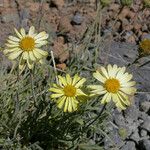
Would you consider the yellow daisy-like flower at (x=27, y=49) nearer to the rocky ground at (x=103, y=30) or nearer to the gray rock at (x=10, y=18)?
the rocky ground at (x=103, y=30)

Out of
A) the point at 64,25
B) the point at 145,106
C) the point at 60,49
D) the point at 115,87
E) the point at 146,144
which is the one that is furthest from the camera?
the point at 64,25

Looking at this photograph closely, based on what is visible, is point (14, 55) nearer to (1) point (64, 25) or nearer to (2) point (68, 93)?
(2) point (68, 93)

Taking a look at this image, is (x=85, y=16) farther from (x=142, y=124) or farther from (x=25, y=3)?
(x=142, y=124)

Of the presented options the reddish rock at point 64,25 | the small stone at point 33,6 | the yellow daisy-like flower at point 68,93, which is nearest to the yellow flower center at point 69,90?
the yellow daisy-like flower at point 68,93

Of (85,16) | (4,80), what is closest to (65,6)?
(85,16)

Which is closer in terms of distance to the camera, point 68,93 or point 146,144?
point 68,93

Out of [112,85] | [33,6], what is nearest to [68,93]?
[112,85]
